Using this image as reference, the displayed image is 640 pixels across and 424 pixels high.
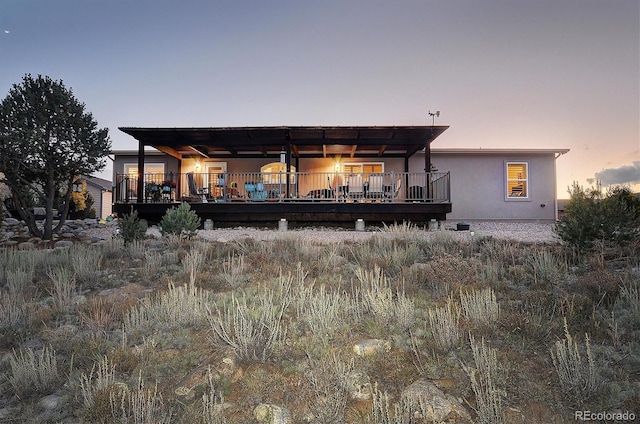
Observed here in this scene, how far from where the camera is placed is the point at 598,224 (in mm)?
6500

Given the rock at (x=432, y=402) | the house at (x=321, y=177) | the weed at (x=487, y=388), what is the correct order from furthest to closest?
the house at (x=321, y=177), the rock at (x=432, y=402), the weed at (x=487, y=388)

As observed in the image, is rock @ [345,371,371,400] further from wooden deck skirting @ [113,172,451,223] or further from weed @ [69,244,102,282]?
wooden deck skirting @ [113,172,451,223]

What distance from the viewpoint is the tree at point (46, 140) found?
10.9 m

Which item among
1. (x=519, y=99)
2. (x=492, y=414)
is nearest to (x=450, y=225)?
(x=519, y=99)

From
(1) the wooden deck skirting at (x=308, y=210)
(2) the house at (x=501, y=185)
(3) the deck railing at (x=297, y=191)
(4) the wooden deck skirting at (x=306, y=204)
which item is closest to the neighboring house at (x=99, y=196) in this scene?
(3) the deck railing at (x=297, y=191)

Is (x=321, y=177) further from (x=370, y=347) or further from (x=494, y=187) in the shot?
(x=370, y=347)

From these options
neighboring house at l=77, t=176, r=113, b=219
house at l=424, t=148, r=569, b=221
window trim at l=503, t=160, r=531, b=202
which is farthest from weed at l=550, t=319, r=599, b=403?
neighboring house at l=77, t=176, r=113, b=219

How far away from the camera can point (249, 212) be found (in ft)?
40.1

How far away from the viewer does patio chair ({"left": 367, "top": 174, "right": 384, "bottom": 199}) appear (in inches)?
488

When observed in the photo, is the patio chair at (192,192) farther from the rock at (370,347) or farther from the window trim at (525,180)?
the window trim at (525,180)

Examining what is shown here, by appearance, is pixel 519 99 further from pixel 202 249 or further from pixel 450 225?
pixel 202 249

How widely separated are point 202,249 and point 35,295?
9.13ft

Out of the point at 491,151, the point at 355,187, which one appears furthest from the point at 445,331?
the point at 491,151

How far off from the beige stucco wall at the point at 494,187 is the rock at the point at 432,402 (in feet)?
46.0
